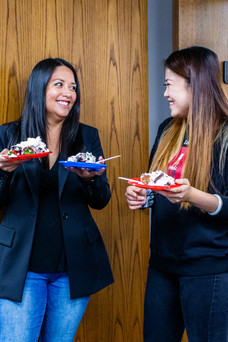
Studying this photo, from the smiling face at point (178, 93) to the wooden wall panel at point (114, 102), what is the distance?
24.5 inches

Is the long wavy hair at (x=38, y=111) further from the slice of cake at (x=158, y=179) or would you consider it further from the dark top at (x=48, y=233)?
the slice of cake at (x=158, y=179)

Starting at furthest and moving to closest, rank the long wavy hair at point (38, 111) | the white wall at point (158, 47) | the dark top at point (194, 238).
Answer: the white wall at point (158, 47)
the long wavy hair at point (38, 111)
the dark top at point (194, 238)

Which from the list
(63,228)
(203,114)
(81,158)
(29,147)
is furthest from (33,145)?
(203,114)

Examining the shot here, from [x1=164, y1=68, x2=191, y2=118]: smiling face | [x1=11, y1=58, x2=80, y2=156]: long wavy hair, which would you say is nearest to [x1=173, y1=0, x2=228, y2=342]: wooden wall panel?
[x1=164, y1=68, x2=191, y2=118]: smiling face

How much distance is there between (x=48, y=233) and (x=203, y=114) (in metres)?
0.71

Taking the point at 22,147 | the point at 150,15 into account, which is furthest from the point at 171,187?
the point at 150,15

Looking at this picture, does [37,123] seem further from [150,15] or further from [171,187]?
[150,15]

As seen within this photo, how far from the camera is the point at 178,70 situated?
1.38 metres

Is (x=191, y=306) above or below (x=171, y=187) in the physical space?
below

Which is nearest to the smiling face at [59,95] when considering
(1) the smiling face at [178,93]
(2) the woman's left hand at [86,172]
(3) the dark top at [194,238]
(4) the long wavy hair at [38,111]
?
(4) the long wavy hair at [38,111]

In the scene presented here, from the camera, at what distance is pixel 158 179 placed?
122 cm

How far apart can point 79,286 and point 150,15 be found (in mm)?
1646

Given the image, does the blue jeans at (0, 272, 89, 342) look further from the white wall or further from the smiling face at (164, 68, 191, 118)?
the white wall

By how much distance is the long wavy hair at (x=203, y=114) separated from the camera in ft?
4.30
